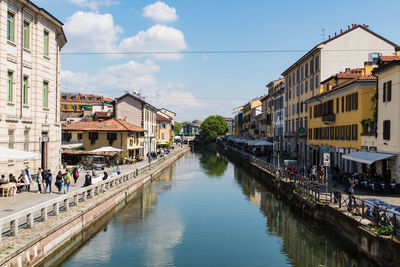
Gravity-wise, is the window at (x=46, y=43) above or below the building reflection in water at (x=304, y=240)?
above

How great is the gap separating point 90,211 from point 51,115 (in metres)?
12.9

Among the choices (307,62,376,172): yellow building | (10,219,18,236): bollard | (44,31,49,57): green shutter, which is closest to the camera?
(10,219,18,236): bollard

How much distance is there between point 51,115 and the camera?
2961cm

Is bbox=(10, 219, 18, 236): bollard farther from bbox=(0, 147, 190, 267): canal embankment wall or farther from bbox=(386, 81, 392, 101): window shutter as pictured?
bbox=(386, 81, 392, 101): window shutter

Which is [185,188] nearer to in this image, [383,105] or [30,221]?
[383,105]

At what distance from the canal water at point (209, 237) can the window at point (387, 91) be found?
10.2 meters

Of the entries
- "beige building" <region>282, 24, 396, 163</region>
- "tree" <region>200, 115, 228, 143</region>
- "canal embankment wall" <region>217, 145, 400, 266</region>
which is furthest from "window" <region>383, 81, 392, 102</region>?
"tree" <region>200, 115, 228, 143</region>

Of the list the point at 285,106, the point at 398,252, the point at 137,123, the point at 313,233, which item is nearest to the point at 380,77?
the point at 313,233

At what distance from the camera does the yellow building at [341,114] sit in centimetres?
2969

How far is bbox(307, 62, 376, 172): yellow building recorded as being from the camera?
2969 centimetres

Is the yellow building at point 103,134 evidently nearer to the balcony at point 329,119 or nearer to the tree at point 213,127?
the balcony at point 329,119

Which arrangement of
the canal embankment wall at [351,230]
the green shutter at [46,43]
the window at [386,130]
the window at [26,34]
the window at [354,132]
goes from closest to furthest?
the canal embankment wall at [351,230], the window at [386,130], the window at [26,34], the green shutter at [46,43], the window at [354,132]

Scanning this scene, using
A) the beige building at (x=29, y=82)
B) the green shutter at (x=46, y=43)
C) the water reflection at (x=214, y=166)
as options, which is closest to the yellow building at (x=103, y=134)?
the water reflection at (x=214, y=166)

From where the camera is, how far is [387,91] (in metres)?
25.2
